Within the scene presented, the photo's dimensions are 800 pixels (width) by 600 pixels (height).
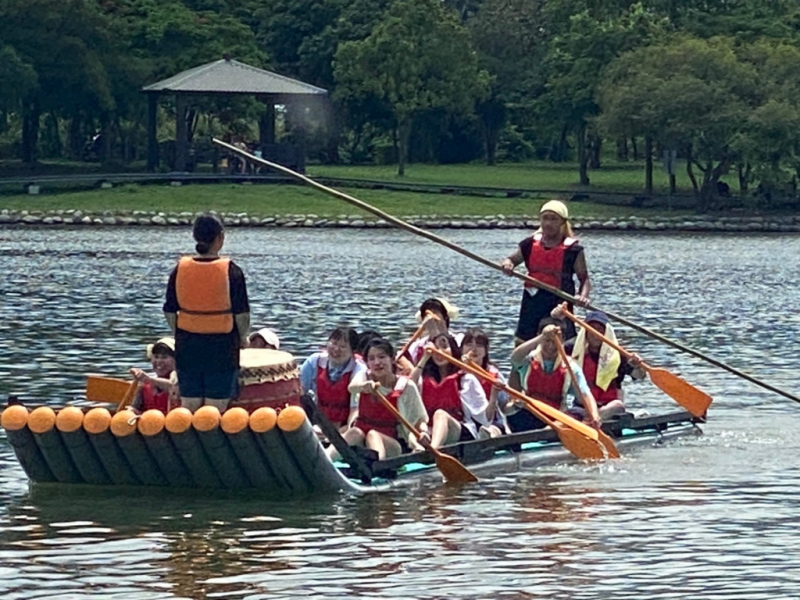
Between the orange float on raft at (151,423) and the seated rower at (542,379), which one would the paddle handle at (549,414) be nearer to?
the seated rower at (542,379)

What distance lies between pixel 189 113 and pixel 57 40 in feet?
22.6

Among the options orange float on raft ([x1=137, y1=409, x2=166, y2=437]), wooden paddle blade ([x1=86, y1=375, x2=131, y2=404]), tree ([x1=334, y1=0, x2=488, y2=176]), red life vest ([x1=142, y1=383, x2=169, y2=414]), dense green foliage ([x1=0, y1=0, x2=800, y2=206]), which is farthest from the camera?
tree ([x1=334, y1=0, x2=488, y2=176])

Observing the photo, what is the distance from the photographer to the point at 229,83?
6631 centimetres

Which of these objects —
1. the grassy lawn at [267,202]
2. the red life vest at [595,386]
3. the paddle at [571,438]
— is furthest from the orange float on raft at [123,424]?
the grassy lawn at [267,202]

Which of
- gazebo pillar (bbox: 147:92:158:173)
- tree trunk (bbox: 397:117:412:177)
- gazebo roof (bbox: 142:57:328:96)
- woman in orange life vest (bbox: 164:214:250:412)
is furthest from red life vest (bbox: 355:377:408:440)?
tree trunk (bbox: 397:117:412:177)

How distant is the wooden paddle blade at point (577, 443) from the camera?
17297 mm

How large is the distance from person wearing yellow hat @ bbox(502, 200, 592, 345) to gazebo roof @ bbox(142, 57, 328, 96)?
157 feet

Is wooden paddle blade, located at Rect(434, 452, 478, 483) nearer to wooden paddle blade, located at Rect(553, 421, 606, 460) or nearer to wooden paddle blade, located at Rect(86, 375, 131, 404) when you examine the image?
wooden paddle blade, located at Rect(553, 421, 606, 460)

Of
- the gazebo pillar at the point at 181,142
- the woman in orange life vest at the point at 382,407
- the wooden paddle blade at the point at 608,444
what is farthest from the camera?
the gazebo pillar at the point at 181,142

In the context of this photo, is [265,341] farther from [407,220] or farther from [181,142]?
[181,142]

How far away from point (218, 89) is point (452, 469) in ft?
165

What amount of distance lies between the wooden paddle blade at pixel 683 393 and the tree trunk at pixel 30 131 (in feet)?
178

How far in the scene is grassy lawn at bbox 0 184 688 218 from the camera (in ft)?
211

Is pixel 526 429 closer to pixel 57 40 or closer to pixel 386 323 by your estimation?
pixel 386 323
